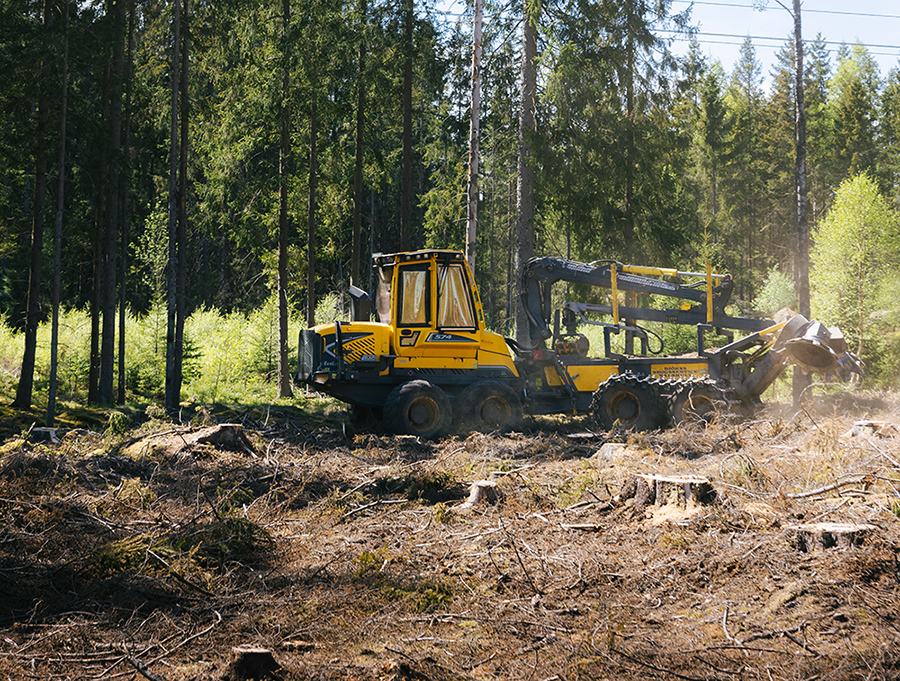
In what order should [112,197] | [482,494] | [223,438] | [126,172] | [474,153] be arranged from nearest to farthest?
[482,494], [223,438], [126,172], [112,197], [474,153]

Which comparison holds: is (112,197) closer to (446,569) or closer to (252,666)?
(446,569)

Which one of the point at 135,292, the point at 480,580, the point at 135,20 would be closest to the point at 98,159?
the point at 135,20

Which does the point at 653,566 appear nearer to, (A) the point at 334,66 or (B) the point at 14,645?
(B) the point at 14,645

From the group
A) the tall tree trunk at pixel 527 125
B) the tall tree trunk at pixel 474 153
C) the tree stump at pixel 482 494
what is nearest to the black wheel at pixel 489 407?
the tall tree trunk at pixel 474 153

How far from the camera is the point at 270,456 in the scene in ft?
31.8

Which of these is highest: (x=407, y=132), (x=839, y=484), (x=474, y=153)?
(x=407, y=132)

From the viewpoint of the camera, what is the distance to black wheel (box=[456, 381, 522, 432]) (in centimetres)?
1320

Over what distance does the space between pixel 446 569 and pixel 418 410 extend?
281 inches

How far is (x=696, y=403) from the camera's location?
13102 mm

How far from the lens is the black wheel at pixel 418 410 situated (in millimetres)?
12695

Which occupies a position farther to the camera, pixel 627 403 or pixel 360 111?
pixel 360 111

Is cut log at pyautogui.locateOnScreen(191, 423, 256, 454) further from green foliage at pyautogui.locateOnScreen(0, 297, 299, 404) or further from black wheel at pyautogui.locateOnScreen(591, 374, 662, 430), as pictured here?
green foliage at pyautogui.locateOnScreen(0, 297, 299, 404)

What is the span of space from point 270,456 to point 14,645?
17.4ft

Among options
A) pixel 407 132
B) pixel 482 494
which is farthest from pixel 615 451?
pixel 407 132
